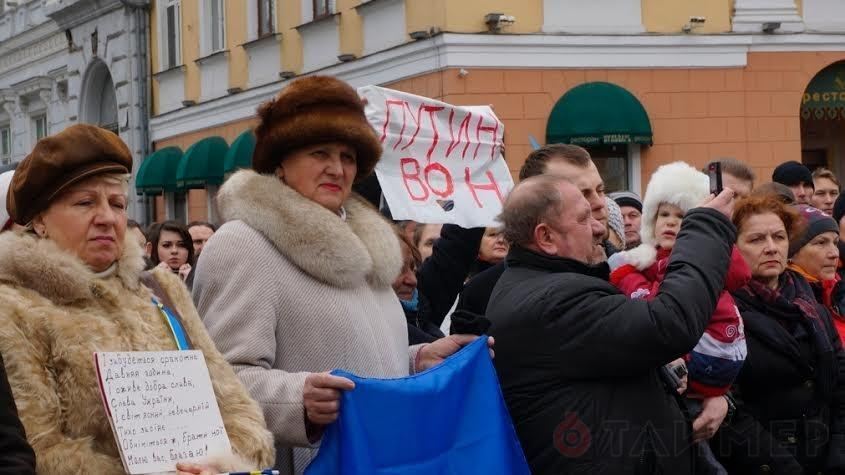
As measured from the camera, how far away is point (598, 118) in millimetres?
15641

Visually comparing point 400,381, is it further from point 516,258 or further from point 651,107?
point 651,107

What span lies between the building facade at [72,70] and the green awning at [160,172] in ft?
4.74

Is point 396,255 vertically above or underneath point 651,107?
underneath

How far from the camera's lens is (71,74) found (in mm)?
26891

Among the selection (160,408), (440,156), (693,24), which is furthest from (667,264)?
(693,24)

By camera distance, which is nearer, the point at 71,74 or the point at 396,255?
the point at 396,255

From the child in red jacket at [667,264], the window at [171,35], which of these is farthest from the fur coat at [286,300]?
the window at [171,35]

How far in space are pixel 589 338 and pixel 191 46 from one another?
19.7 m

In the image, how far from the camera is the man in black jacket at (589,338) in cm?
391

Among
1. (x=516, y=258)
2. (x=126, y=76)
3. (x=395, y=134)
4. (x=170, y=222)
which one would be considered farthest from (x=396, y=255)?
(x=126, y=76)

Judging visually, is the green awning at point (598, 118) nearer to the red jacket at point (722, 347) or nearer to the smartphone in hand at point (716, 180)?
the red jacket at point (722, 347)

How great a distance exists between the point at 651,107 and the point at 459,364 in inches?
497

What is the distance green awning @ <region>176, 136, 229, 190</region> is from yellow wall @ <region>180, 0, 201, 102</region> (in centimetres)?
143

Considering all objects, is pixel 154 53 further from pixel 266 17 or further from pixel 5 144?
pixel 5 144
